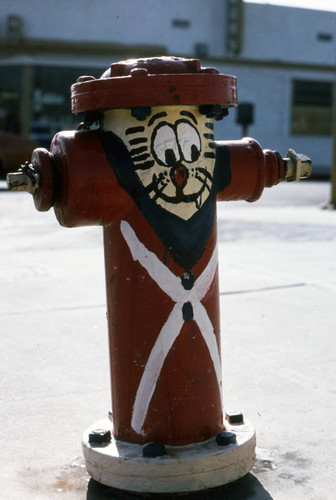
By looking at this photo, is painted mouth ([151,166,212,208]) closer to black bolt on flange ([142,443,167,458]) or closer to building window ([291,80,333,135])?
black bolt on flange ([142,443,167,458])

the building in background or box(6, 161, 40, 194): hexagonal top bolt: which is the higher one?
the building in background

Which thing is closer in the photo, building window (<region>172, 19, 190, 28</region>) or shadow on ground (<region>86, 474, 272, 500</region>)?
shadow on ground (<region>86, 474, 272, 500</region>)

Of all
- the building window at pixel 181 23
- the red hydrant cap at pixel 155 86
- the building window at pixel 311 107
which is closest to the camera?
the red hydrant cap at pixel 155 86

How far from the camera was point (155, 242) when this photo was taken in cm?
212

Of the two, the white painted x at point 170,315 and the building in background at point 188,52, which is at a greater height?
the building in background at point 188,52

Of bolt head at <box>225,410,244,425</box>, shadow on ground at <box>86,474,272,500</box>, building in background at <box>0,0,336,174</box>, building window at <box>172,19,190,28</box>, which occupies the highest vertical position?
building window at <box>172,19,190,28</box>

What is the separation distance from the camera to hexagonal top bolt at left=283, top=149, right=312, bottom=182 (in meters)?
2.38

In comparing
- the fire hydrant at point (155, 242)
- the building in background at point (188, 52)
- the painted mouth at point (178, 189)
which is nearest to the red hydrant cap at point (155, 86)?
the fire hydrant at point (155, 242)

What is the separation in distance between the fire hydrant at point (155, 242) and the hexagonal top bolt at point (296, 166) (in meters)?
0.25

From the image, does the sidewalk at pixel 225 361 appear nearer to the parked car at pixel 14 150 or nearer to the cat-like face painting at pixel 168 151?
the cat-like face painting at pixel 168 151

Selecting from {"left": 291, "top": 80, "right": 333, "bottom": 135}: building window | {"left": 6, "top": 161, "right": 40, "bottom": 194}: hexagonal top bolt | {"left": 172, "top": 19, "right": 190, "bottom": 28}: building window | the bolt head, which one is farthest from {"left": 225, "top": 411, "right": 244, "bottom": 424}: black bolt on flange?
{"left": 291, "top": 80, "right": 333, "bottom": 135}: building window

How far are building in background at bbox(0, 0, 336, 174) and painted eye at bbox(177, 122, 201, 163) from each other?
2184 cm

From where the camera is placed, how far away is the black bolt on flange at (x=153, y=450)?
6.95 ft

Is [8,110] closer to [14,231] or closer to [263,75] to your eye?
[263,75]
